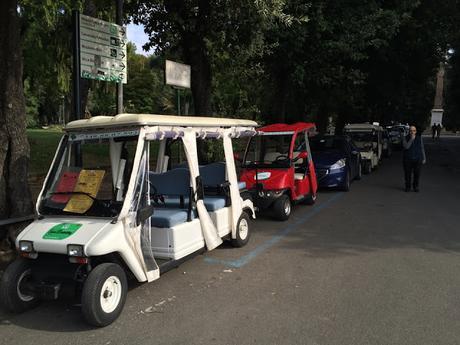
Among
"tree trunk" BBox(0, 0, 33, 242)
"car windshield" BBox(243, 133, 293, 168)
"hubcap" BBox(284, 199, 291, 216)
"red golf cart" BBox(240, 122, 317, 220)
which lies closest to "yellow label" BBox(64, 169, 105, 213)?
"tree trunk" BBox(0, 0, 33, 242)

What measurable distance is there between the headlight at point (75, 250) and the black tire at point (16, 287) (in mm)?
665

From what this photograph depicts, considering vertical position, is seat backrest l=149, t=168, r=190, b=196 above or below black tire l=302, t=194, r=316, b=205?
above

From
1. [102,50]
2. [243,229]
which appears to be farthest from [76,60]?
[243,229]

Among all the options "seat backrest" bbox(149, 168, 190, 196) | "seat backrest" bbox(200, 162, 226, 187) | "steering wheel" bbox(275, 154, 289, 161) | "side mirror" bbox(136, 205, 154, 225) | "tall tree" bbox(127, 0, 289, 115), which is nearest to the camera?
"side mirror" bbox(136, 205, 154, 225)

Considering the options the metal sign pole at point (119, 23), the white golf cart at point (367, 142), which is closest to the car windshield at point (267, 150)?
the metal sign pole at point (119, 23)

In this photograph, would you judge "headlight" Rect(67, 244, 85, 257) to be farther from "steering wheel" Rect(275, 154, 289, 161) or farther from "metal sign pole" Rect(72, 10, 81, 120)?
"steering wheel" Rect(275, 154, 289, 161)

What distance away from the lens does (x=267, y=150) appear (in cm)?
1027

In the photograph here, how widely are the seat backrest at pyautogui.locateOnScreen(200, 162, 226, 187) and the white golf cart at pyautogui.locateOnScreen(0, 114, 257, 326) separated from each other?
2.24ft

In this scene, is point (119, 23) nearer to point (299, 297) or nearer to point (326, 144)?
point (299, 297)

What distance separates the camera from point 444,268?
20.2 feet

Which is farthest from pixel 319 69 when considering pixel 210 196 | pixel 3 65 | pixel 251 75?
pixel 3 65

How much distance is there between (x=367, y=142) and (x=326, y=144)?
6418 mm

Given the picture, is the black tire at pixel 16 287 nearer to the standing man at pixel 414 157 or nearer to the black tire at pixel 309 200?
the black tire at pixel 309 200

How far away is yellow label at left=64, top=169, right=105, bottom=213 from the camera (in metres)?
4.99
